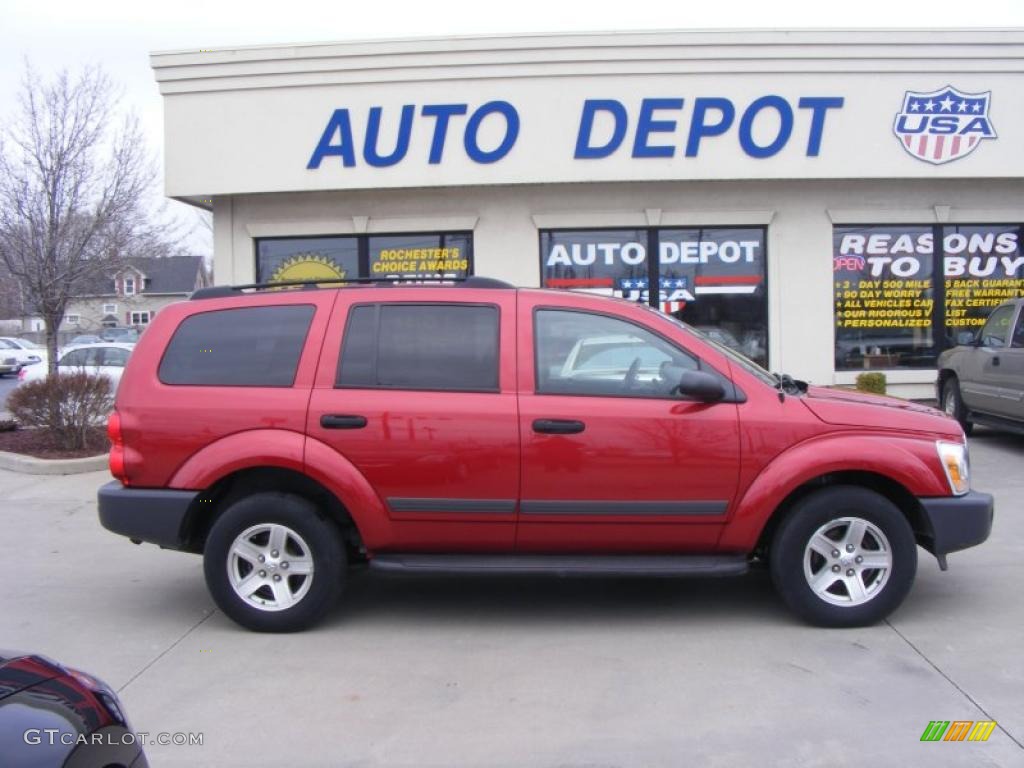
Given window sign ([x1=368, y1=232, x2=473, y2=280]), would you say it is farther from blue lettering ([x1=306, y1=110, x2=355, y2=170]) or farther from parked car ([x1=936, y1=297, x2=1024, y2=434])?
parked car ([x1=936, y1=297, x2=1024, y2=434])

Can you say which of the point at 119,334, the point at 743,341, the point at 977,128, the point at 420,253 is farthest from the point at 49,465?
the point at 119,334

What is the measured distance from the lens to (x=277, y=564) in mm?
5090

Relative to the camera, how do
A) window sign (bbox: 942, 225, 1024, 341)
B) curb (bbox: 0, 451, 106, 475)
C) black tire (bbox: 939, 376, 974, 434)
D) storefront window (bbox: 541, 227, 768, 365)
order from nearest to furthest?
curb (bbox: 0, 451, 106, 475) → black tire (bbox: 939, 376, 974, 434) → storefront window (bbox: 541, 227, 768, 365) → window sign (bbox: 942, 225, 1024, 341)

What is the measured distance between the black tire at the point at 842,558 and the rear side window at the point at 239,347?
294cm

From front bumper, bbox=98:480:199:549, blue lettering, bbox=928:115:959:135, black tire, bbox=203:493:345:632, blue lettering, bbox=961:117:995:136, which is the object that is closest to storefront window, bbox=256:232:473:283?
blue lettering, bbox=928:115:959:135

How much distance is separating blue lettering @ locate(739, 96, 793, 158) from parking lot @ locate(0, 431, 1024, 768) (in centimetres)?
731

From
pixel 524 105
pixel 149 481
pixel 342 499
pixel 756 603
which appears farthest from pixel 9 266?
pixel 756 603

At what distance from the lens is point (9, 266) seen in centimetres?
1252

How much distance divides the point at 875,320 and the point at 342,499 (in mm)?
10629

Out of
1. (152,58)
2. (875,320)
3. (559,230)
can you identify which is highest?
(152,58)

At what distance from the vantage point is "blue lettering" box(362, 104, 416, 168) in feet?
40.8

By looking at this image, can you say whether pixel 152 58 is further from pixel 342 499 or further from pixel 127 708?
pixel 127 708

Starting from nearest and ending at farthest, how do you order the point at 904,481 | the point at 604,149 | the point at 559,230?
the point at 904,481
the point at 604,149
the point at 559,230

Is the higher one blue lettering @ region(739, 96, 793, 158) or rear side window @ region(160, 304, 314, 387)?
blue lettering @ region(739, 96, 793, 158)
